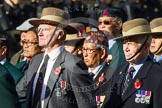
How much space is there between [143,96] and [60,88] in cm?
98

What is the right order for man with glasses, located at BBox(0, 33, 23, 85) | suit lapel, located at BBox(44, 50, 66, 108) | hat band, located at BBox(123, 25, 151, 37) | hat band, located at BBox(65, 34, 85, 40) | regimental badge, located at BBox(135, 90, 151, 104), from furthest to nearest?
hat band, located at BBox(65, 34, 85, 40) → man with glasses, located at BBox(0, 33, 23, 85) → hat band, located at BBox(123, 25, 151, 37) → suit lapel, located at BBox(44, 50, 66, 108) → regimental badge, located at BBox(135, 90, 151, 104)

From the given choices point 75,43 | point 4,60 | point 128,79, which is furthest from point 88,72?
point 4,60

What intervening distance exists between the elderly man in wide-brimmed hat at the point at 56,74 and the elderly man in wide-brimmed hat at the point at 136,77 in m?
0.38

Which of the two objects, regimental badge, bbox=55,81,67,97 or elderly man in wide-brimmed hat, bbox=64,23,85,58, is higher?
elderly man in wide-brimmed hat, bbox=64,23,85,58

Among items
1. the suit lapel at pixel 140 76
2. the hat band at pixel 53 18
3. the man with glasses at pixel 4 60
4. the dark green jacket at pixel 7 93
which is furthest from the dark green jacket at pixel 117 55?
the dark green jacket at pixel 7 93

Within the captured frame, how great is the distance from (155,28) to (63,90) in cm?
236

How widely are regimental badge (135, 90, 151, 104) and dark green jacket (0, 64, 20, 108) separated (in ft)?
4.54

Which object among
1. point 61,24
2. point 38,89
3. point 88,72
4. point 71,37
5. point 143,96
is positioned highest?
point 61,24

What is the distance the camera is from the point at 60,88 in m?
8.16

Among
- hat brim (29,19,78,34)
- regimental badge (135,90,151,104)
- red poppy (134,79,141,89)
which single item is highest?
hat brim (29,19,78,34)

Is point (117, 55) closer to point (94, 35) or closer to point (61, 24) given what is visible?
point (94, 35)

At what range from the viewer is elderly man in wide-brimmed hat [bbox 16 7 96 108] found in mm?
8094

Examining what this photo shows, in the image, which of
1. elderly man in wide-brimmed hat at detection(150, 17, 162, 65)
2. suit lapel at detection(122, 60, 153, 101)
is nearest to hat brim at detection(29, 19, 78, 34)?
suit lapel at detection(122, 60, 153, 101)

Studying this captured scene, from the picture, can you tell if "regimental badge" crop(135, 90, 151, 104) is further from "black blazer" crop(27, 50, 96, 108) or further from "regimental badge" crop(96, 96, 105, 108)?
"regimental badge" crop(96, 96, 105, 108)
